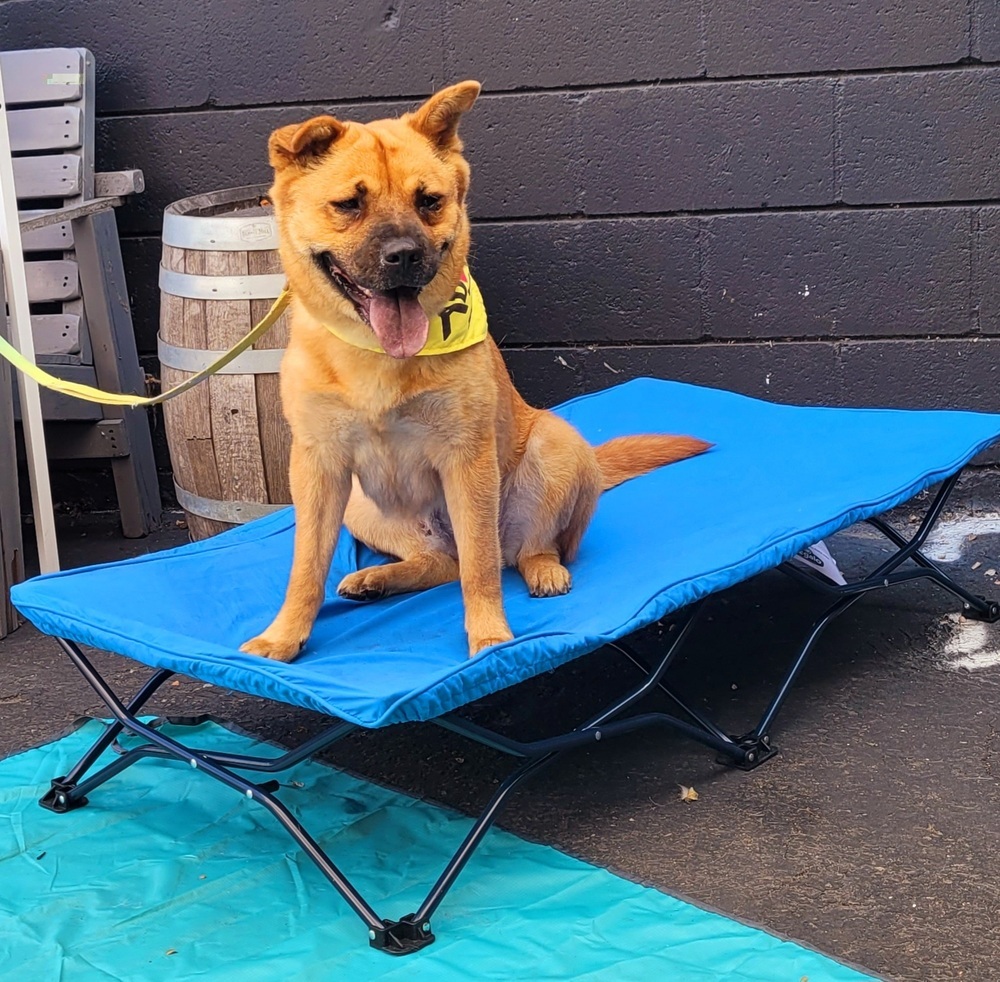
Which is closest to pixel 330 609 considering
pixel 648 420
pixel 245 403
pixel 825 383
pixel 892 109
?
pixel 245 403

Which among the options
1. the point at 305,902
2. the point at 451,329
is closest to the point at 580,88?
the point at 451,329

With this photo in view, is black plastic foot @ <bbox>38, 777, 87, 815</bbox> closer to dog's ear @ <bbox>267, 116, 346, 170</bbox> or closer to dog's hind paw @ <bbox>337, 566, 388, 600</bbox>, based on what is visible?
dog's hind paw @ <bbox>337, 566, 388, 600</bbox>

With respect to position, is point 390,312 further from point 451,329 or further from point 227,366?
point 227,366

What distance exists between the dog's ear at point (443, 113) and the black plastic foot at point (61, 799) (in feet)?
5.30

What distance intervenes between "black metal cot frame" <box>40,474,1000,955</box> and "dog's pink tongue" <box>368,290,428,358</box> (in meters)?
0.73

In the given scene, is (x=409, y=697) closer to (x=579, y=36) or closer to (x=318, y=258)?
(x=318, y=258)

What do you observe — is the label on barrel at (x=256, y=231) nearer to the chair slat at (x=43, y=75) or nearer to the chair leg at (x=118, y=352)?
the chair leg at (x=118, y=352)

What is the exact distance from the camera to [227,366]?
12.6 ft

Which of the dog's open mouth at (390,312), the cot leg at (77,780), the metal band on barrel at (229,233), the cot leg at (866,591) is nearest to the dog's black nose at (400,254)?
the dog's open mouth at (390,312)

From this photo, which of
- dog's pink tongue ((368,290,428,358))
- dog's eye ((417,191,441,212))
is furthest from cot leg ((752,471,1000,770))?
dog's eye ((417,191,441,212))

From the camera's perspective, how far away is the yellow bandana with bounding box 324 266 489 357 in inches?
103

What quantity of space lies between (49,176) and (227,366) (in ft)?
3.99

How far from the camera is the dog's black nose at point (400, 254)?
2.36m

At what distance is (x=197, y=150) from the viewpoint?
4.66 metres
